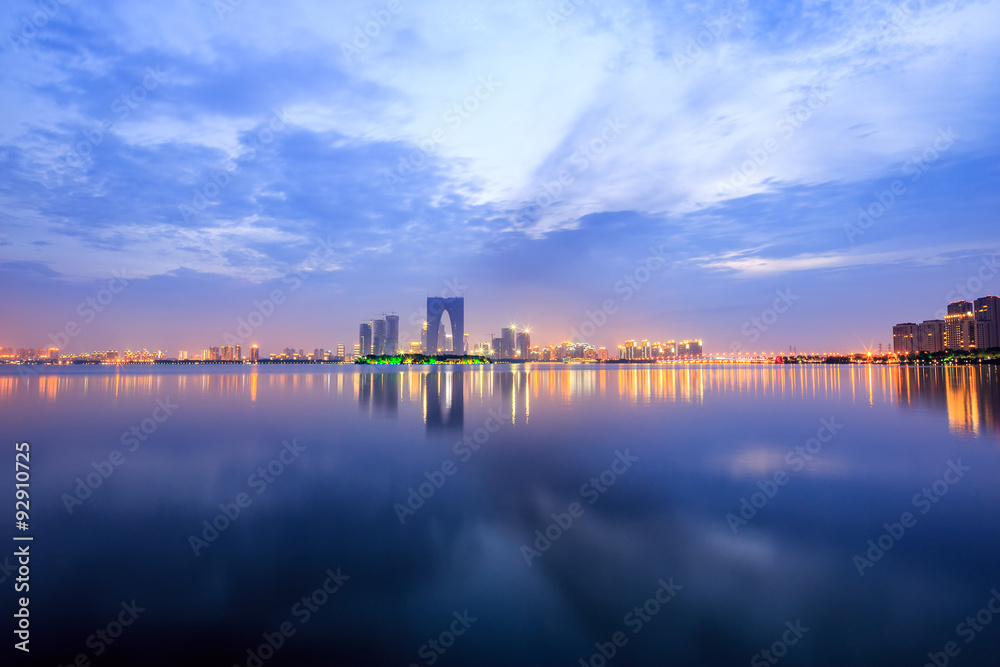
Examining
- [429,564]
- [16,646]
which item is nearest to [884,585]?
[429,564]

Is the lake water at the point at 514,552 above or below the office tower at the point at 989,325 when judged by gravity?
below

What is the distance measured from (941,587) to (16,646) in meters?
12.9

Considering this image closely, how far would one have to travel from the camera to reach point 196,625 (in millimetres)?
6461

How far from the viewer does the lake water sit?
20.0ft

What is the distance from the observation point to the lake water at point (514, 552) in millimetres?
6102

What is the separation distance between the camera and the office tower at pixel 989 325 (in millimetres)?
191125

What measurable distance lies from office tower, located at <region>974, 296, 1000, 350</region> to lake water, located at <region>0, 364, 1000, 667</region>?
246m

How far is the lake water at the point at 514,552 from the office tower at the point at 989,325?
9683 inches

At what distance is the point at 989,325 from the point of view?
193 metres

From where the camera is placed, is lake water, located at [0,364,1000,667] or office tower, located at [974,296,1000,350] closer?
lake water, located at [0,364,1000,667]

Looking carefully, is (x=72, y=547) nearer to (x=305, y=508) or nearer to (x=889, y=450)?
(x=305, y=508)

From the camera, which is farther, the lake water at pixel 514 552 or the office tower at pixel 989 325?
the office tower at pixel 989 325

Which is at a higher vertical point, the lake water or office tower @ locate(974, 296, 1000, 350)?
office tower @ locate(974, 296, 1000, 350)

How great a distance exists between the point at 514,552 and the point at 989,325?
879 ft
